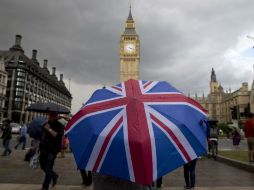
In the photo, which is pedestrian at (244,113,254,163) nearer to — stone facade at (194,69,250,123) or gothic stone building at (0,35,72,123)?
stone facade at (194,69,250,123)

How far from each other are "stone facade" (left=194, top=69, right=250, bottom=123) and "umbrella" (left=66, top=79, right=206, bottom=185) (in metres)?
88.7

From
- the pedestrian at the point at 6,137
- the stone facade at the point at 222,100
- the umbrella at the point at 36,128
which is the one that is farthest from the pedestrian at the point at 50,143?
the stone facade at the point at 222,100

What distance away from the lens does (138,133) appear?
2.65 metres

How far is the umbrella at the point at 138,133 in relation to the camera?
2.61 m

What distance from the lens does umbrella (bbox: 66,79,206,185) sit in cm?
261

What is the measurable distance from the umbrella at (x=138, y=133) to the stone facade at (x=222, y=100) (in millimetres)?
88747

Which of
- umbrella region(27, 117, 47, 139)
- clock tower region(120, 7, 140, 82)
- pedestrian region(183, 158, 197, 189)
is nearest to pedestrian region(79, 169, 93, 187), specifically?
pedestrian region(183, 158, 197, 189)

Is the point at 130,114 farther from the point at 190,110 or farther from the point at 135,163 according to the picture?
the point at 190,110

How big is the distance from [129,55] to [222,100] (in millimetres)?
47067

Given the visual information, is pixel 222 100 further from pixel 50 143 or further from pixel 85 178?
pixel 50 143

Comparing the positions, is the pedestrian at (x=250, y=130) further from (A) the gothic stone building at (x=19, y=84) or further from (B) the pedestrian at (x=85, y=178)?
(A) the gothic stone building at (x=19, y=84)

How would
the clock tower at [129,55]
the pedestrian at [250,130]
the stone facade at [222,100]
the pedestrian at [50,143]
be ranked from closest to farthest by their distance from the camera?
1. the pedestrian at [50,143]
2. the pedestrian at [250,130]
3. the stone facade at [222,100]
4. the clock tower at [129,55]

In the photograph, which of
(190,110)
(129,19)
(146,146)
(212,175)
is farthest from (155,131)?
(129,19)

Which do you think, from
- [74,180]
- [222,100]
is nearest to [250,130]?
[74,180]
